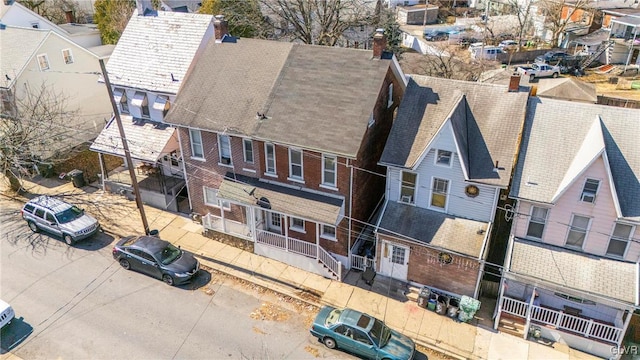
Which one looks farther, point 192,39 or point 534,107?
point 192,39

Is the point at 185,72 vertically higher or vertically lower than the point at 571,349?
higher

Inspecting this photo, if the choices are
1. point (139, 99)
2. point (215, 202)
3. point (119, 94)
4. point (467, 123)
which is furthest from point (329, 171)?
point (119, 94)

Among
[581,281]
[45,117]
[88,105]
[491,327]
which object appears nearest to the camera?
[581,281]

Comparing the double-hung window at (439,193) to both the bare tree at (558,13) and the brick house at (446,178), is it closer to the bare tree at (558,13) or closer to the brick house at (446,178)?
the brick house at (446,178)

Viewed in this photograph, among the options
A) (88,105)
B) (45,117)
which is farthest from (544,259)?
(88,105)

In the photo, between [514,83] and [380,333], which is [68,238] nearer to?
[380,333]

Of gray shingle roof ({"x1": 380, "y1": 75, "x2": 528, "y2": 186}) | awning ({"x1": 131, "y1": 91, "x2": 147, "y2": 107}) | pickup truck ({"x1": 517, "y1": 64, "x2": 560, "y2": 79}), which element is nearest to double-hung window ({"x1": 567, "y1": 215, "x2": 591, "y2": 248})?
gray shingle roof ({"x1": 380, "y1": 75, "x2": 528, "y2": 186})

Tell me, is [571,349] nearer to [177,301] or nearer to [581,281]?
[581,281]
